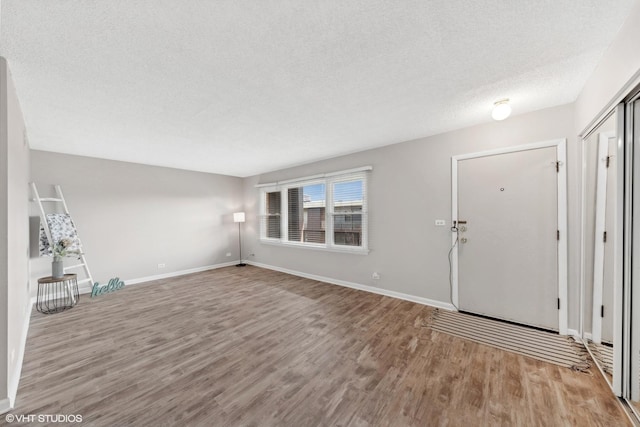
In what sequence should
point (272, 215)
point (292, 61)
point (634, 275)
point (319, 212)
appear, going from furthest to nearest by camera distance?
1. point (272, 215)
2. point (319, 212)
3. point (292, 61)
4. point (634, 275)

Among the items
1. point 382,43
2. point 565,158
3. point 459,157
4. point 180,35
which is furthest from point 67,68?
point 565,158

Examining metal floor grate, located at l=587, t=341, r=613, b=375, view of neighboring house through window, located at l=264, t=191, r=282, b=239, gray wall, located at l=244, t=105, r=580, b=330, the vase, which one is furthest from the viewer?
view of neighboring house through window, located at l=264, t=191, r=282, b=239

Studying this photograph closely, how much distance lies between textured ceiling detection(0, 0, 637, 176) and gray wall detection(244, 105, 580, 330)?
23 cm

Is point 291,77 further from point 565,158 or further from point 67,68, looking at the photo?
point 565,158

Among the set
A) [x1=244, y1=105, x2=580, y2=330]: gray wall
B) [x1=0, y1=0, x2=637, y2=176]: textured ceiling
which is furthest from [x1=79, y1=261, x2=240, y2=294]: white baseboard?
[x1=244, y1=105, x2=580, y2=330]: gray wall

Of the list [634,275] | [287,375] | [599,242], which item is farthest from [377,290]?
[634,275]

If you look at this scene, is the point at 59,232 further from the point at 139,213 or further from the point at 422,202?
the point at 422,202

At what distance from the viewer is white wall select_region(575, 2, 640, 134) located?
1343 mm

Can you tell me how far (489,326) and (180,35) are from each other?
4.06 metres

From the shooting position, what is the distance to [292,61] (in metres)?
1.72

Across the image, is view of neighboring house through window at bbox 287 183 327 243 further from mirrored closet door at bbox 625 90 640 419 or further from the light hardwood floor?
mirrored closet door at bbox 625 90 640 419

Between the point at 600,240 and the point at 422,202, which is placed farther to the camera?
the point at 422,202

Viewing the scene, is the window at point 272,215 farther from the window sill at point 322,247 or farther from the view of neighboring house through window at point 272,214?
the window sill at point 322,247

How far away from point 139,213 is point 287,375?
4.79 metres
